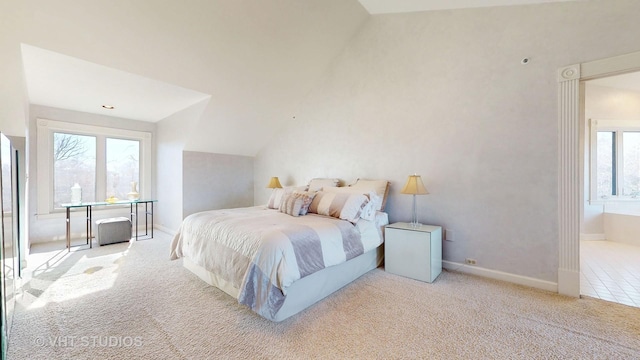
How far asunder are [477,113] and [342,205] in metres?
1.86

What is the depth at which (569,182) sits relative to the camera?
7.84 ft

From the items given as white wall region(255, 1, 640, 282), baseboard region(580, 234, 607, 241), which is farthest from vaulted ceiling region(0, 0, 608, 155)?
baseboard region(580, 234, 607, 241)

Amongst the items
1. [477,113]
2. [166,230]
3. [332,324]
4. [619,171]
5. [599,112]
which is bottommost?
[332,324]

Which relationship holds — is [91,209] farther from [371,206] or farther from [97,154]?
[371,206]

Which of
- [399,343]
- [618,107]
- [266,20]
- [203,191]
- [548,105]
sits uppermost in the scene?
[266,20]

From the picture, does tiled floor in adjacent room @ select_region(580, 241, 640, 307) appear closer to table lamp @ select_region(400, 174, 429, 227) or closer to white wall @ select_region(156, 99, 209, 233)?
table lamp @ select_region(400, 174, 429, 227)

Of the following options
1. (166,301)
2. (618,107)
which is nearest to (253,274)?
(166,301)

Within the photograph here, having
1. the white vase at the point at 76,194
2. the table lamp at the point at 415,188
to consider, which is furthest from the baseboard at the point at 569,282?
the white vase at the point at 76,194

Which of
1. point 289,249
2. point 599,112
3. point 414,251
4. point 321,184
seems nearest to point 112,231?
point 321,184

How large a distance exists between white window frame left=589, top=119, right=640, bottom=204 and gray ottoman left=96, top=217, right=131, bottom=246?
8.12 metres

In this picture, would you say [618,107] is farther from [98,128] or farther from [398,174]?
[98,128]

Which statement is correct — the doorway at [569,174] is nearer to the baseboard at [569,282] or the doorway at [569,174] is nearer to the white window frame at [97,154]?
the baseboard at [569,282]

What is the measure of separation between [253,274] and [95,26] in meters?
2.79

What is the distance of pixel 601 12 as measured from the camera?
7.42 feet
